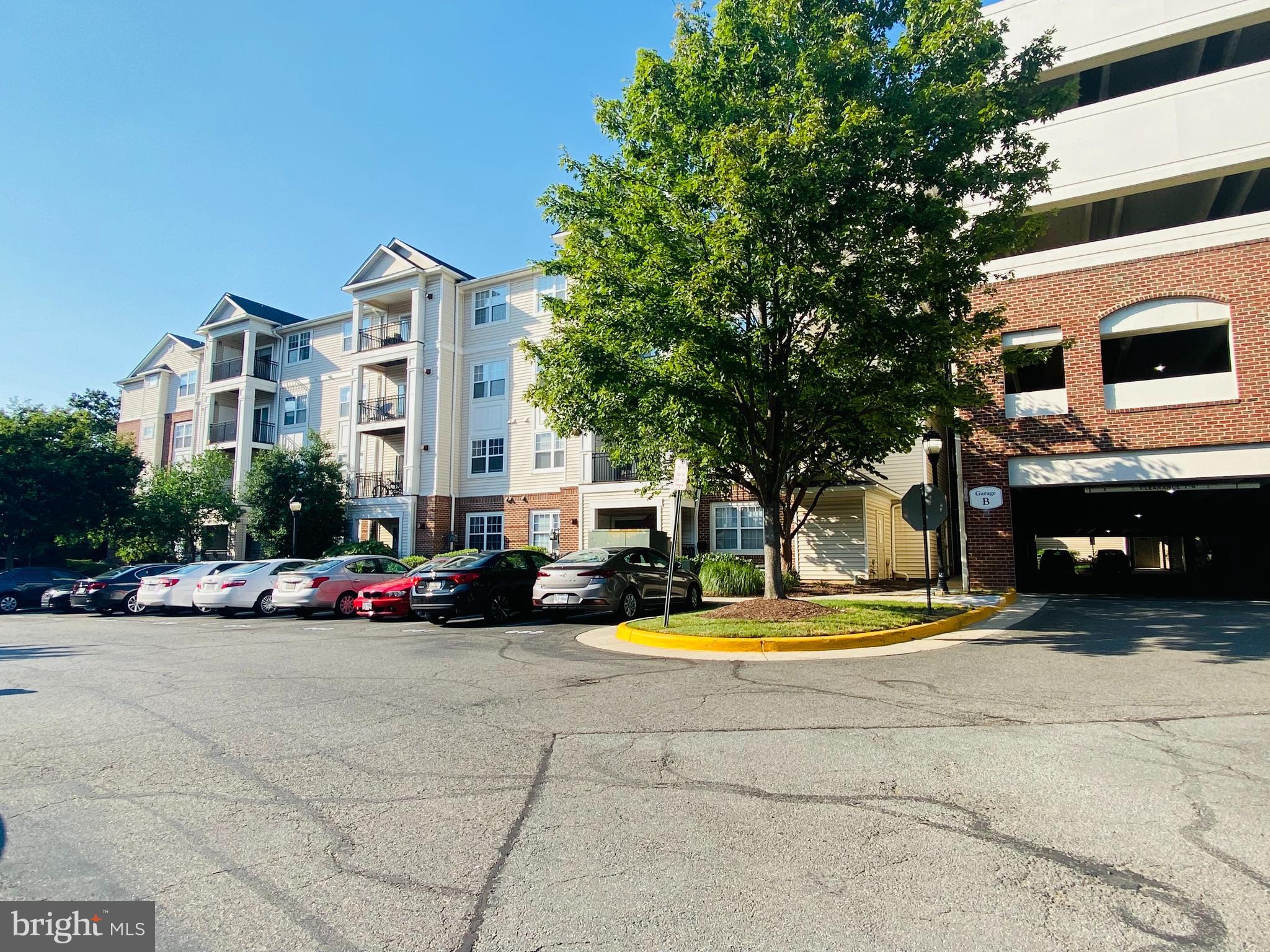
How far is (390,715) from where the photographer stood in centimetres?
657

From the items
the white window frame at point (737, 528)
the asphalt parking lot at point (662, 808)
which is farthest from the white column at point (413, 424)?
the asphalt parking lot at point (662, 808)

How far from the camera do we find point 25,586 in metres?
23.7

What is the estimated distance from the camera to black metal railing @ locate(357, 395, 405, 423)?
32688mm

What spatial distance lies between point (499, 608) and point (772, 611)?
5948 millimetres

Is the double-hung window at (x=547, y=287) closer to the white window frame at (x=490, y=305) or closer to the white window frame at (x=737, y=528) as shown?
the white window frame at (x=490, y=305)

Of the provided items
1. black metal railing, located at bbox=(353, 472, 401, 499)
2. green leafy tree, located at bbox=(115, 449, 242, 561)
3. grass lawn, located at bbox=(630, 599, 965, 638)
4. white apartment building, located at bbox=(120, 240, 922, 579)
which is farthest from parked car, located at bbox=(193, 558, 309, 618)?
green leafy tree, located at bbox=(115, 449, 242, 561)

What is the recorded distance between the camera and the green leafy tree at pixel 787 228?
440 inches

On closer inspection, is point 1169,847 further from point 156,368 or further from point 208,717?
point 156,368

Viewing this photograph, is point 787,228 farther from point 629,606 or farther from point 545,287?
point 545,287

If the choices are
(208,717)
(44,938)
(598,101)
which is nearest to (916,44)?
(598,101)

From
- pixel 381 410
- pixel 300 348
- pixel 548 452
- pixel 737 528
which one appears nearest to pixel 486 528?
pixel 548 452

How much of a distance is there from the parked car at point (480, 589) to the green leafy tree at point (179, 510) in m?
22.4

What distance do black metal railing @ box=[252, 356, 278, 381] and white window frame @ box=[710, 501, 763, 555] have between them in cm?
2609

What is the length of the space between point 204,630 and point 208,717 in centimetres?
997
